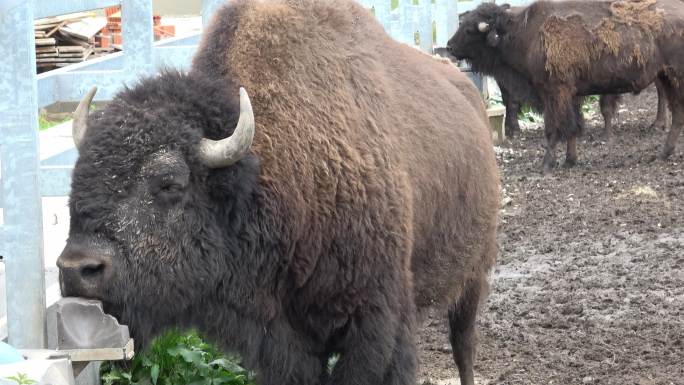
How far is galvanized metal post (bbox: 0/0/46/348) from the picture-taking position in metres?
4.00

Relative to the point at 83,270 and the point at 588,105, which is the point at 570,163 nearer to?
the point at 588,105

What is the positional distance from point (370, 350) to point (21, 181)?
1.59m

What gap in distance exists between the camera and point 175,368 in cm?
529

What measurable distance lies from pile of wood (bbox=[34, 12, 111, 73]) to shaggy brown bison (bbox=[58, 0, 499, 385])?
1217 cm

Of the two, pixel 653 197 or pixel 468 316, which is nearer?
pixel 468 316

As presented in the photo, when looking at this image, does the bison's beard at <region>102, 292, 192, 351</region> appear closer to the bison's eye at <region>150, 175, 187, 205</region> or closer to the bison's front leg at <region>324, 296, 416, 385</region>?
the bison's eye at <region>150, 175, 187, 205</region>

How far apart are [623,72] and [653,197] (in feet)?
11.9

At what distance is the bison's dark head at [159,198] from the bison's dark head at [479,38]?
38.7ft

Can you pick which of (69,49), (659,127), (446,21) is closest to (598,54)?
(659,127)

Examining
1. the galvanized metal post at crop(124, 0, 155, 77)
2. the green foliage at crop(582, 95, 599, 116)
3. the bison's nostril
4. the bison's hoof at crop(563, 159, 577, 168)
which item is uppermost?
the galvanized metal post at crop(124, 0, 155, 77)

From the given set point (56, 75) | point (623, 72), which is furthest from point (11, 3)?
point (623, 72)

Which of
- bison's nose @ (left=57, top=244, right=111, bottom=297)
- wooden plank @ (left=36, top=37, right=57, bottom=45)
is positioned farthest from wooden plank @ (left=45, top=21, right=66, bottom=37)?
bison's nose @ (left=57, top=244, right=111, bottom=297)

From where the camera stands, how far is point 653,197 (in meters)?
11.2

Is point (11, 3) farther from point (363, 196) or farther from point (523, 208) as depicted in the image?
point (523, 208)
